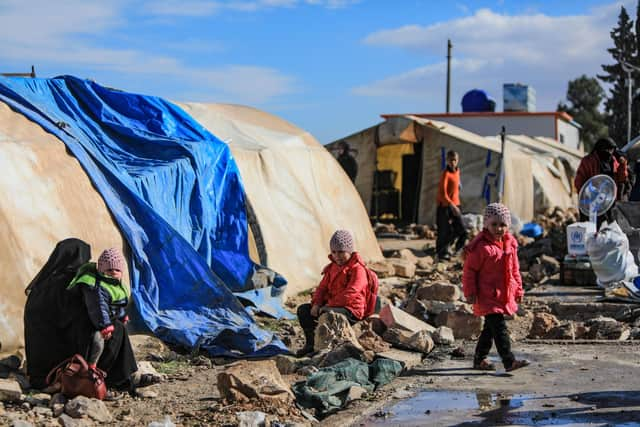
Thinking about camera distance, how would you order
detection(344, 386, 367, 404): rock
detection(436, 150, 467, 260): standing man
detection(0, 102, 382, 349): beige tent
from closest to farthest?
detection(344, 386, 367, 404): rock < detection(0, 102, 382, 349): beige tent < detection(436, 150, 467, 260): standing man

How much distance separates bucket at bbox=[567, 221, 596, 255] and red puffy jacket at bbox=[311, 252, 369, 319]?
4.45 meters

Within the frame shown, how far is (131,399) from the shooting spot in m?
6.71

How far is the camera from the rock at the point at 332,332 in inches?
310

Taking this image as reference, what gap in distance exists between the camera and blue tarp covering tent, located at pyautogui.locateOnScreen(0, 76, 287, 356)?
29.6 ft

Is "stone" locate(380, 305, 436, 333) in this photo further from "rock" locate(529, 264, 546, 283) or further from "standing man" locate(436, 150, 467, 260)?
"standing man" locate(436, 150, 467, 260)

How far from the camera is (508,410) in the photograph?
6.30 metres

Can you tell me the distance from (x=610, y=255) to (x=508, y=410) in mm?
5451

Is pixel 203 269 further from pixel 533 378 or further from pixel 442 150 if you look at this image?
pixel 442 150

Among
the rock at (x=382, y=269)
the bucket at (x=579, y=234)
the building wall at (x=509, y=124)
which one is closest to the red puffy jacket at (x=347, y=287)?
the bucket at (x=579, y=234)

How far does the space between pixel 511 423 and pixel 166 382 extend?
2.62m

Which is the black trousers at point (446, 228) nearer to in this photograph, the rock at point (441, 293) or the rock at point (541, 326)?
the rock at point (441, 293)

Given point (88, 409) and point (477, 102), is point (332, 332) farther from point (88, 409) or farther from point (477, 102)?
point (477, 102)

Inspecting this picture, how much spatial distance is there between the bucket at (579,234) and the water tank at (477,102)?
25091mm

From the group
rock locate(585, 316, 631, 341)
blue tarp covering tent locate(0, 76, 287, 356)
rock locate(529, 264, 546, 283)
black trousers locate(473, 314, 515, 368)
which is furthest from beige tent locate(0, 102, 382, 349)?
rock locate(585, 316, 631, 341)
